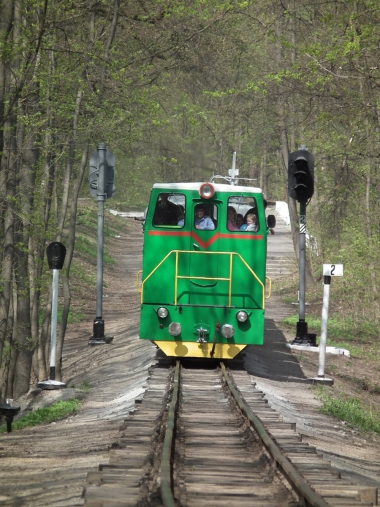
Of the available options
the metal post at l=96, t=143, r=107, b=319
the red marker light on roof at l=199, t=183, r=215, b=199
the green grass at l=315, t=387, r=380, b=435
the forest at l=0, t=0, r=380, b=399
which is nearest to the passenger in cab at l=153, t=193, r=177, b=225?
the red marker light on roof at l=199, t=183, r=215, b=199

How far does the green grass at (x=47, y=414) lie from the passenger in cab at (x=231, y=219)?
4.17m

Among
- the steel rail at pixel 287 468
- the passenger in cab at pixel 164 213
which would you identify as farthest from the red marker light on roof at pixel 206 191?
the steel rail at pixel 287 468

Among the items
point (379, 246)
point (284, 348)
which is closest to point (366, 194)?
point (379, 246)

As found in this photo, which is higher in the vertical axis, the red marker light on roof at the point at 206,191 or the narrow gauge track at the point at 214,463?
the red marker light on roof at the point at 206,191

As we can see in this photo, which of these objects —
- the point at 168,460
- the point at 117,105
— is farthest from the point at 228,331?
the point at 168,460

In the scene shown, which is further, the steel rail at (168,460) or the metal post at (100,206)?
the metal post at (100,206)

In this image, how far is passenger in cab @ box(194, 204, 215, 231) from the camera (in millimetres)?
14602

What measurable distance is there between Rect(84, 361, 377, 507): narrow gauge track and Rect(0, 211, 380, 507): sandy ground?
0.35m

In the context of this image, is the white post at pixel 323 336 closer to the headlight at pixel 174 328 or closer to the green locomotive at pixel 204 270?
the green locomotive at pixel 204 270

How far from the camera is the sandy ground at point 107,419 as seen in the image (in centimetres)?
734

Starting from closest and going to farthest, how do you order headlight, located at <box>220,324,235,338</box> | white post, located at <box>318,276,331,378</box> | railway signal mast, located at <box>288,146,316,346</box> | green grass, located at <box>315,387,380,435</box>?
green grass, located at <box>315,387,380,435</box> < headlight, located at <box>220,324,235,338</box> < white post, located at <box>318,276,331,378</box> < railway signal mast, located at <box>288,146,316,346</box>

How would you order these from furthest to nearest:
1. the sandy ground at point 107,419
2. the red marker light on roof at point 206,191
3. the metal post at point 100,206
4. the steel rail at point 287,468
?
the metal post at point 100,206, the red marker light on roof at point 206,191, the sandy ground at point 107,419, the steel rail at point 287,468

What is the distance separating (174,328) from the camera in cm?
1414

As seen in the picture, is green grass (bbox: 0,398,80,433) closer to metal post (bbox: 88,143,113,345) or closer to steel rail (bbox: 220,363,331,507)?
steel rail (bbox: 220,363,331,507)
